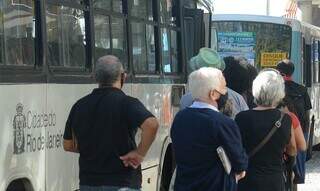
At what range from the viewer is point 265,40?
55.3 feet

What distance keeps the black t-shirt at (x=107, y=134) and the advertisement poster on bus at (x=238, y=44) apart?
1125 cm

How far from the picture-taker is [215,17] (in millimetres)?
16984

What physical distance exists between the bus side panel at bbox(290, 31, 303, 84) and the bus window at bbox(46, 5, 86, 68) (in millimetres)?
10391

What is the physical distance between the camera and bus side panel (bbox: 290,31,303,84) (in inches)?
641

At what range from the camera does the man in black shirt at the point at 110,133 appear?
510cm

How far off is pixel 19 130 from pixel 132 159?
75 centimetres

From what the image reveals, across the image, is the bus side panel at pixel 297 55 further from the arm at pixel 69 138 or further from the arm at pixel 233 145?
the arm at pixel 233 145

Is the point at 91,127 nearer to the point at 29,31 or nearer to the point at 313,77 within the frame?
the point at 29,31

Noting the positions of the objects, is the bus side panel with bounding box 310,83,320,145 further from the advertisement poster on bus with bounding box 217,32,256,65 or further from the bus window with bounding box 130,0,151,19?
the bus window with bounding box 130,0,151,19

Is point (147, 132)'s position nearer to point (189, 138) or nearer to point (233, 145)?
point (189, 138)

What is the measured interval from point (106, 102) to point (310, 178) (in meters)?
9.05

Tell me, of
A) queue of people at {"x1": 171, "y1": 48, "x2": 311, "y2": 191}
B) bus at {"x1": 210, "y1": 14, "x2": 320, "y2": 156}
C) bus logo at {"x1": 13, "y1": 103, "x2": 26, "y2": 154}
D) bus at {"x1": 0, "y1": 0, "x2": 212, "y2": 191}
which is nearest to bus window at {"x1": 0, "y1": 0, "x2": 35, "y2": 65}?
bus at {"x1": 0, "y1": 0, "x2": 212, "y2": 191}

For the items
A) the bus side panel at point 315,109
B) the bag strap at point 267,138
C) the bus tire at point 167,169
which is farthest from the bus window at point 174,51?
the bus side panel at point 315,109

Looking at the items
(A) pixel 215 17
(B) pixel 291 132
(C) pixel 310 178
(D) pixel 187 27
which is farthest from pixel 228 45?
(B) pixel 291 132
